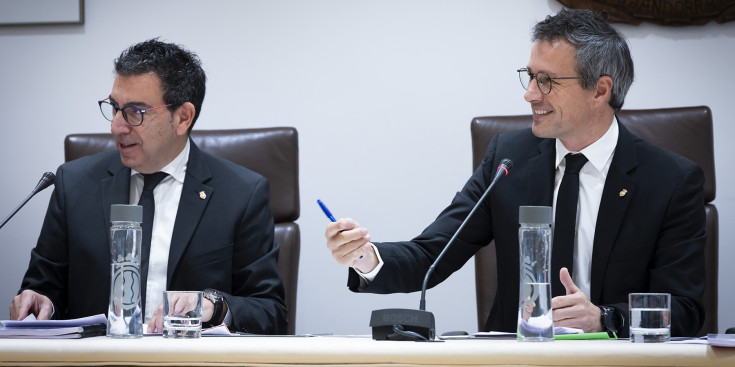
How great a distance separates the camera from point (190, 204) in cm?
241

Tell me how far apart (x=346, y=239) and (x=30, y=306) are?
0.92 metres

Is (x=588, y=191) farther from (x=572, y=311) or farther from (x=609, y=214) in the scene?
(x=572, y=311)

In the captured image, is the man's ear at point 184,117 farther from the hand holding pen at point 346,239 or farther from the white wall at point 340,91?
the hand holding pen at point 346,239

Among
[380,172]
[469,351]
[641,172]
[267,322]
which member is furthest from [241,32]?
[469,351]

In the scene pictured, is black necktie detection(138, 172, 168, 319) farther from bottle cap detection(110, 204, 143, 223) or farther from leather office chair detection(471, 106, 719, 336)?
leather office chair detection(471, 106, 719, 336)

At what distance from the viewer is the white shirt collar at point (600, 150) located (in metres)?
2.26

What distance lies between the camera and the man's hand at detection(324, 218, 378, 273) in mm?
1797

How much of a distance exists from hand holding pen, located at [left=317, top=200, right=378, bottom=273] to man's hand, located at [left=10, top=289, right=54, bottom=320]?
828 millimetres

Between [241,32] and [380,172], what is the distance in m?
0.76

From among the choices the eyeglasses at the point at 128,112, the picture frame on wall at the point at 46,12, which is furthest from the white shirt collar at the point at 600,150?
the picture frame on wall at the point at 46,12

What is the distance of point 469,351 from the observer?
119cm

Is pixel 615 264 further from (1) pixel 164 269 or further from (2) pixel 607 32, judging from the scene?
(1) pixel 164 269

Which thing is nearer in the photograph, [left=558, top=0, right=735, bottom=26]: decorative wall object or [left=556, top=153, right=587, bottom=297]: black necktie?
[left=556, top=153, right=587, bottom=297]: black necktie

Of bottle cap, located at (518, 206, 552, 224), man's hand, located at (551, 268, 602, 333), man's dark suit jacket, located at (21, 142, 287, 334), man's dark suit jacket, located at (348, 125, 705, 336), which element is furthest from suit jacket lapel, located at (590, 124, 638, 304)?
man's dark suit jacket, located at (21, 142, 287, 334)
